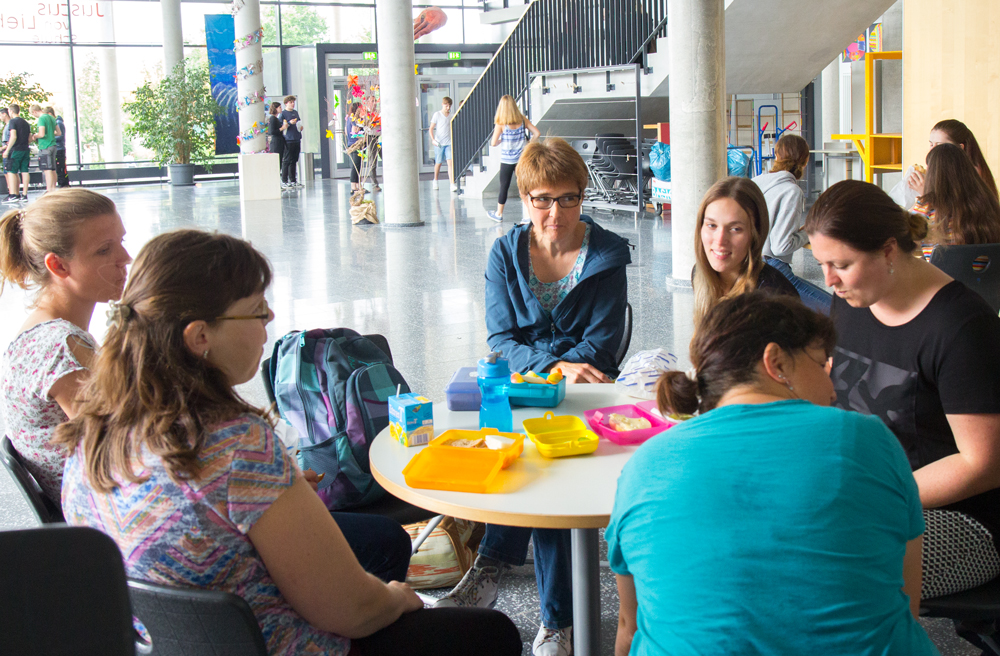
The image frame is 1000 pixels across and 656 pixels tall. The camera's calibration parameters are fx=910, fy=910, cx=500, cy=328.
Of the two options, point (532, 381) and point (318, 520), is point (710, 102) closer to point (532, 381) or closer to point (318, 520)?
point (532, 381)

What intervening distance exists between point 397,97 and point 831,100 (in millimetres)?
10526

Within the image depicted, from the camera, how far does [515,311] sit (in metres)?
3.20

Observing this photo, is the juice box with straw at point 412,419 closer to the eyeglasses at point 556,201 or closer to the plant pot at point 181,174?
the eyeglasses at point 556,201

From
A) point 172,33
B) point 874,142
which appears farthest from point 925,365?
point 172,33

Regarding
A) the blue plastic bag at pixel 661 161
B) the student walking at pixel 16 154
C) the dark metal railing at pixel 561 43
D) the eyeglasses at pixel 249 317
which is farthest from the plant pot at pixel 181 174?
the eyeglasses at pixel 249 317

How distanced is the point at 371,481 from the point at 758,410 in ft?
4.58

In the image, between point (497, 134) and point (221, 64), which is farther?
point (221, 64)

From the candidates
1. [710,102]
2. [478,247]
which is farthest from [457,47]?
[710,102]

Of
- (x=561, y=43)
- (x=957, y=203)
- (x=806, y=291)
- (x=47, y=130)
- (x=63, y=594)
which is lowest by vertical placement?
(x=63, y=594)

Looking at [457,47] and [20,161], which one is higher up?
[457,47]

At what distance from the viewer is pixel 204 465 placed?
1397 millimetres

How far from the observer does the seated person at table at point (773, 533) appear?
1.24 metres

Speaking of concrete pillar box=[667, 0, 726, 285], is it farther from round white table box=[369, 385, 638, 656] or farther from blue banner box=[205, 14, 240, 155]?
blue banner box=[205, 14, 240, 155]

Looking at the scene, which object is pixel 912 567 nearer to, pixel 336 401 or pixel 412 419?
pixel 412 419
